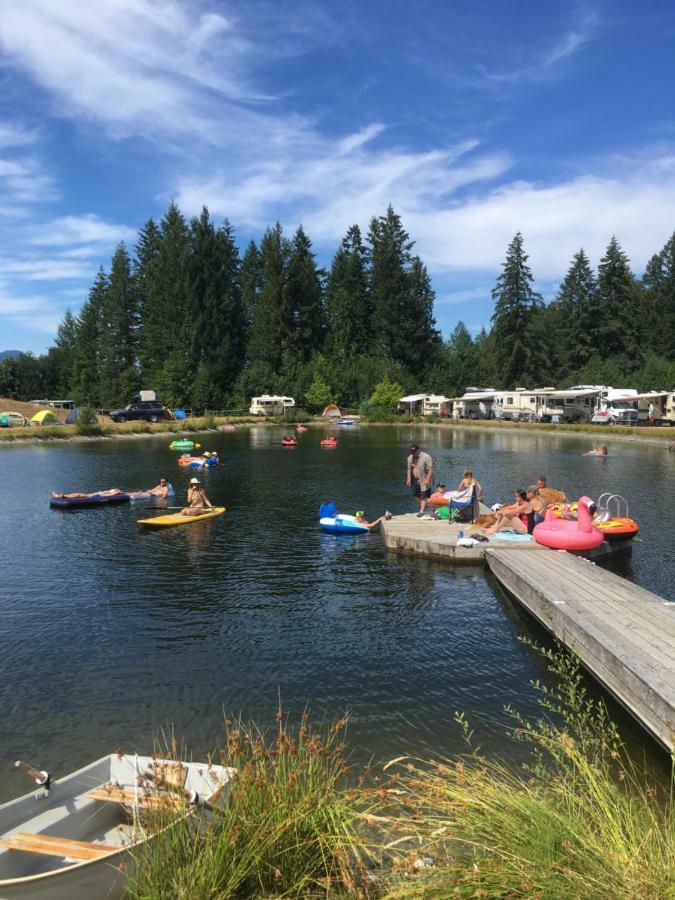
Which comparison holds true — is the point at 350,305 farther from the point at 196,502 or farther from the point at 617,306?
the point at 196,502

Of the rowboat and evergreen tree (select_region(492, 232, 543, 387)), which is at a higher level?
evergreen tree (select_region(492, 232, 543, 387))

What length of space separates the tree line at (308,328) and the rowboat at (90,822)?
8349cm

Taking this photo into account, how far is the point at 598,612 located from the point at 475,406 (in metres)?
79.7

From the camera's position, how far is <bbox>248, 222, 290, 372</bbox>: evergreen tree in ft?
320

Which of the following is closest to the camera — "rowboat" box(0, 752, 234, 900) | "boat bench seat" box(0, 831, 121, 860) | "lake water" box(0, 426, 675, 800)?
"rowboat" box(0, 752, 234, 900)

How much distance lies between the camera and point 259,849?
14.2 ft

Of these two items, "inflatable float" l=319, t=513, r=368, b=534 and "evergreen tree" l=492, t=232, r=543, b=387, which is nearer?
"inflatable float" l=319, t=513, r=368, b=534

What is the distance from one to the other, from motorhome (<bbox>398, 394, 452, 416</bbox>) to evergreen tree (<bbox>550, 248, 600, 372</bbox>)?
21276mm

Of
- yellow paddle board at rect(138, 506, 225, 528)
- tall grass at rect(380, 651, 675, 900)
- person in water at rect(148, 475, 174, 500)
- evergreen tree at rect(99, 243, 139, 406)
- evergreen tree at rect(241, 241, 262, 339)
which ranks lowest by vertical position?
yellow paddle board at rect(138, 506, 225, 528)

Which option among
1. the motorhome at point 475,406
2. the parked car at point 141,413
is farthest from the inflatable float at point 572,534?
the motorhome at point 475,406

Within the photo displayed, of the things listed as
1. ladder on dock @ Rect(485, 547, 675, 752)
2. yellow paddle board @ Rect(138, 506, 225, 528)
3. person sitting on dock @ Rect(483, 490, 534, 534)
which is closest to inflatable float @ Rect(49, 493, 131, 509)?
yellow paddle board @ Rect(138, 506, 225, 528)

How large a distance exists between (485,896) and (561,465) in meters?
38.6

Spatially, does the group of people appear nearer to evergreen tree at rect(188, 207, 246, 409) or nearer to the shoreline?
the shoreline

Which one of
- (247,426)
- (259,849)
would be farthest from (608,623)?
(247,426)
